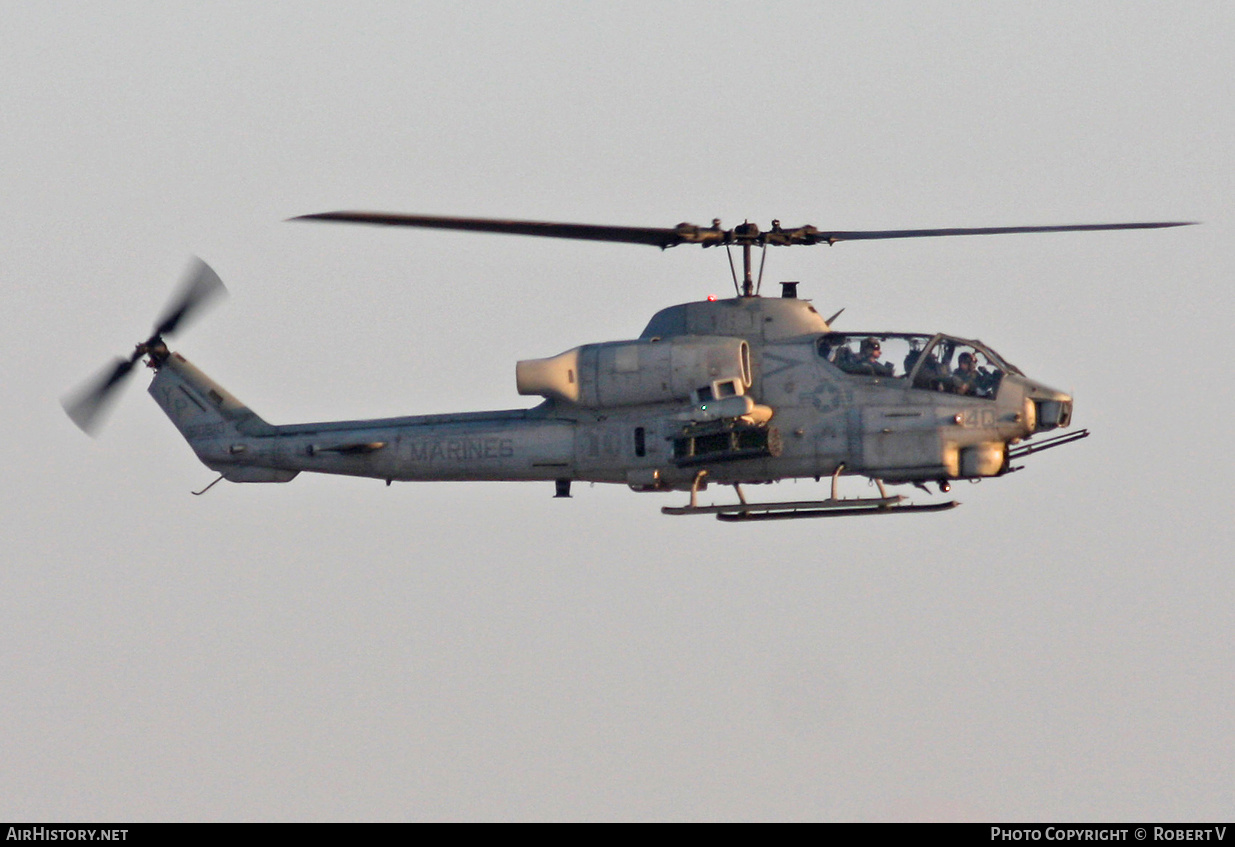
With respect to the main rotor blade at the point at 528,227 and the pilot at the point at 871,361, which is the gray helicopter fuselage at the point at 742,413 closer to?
the pilot at the point at 871,361

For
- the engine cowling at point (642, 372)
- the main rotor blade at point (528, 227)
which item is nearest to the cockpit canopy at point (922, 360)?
the engine cowling at point (642, 372)

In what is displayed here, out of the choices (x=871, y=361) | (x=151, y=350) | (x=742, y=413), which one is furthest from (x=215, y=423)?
(x=871, y=361)

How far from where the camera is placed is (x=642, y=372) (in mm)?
26156

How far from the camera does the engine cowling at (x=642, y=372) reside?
84.5 ft

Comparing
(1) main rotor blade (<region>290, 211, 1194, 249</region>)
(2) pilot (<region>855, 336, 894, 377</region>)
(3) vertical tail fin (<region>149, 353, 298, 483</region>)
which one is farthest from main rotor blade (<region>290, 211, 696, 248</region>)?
(3) vertical tail fin (<region>149, 353, 298, 483</region>)

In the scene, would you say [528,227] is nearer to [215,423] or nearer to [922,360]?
[922,360]

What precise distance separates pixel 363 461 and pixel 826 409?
6868 millimetres

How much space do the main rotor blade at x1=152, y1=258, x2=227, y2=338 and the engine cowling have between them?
6.19m

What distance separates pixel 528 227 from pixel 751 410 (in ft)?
12.8

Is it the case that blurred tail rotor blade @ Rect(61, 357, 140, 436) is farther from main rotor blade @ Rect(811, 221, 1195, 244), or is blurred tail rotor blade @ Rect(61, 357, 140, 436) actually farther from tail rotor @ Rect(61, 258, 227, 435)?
main rotor blade @ Rect(811, 221, 1195, 244)

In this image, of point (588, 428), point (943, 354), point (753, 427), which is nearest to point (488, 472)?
point (588, 428)

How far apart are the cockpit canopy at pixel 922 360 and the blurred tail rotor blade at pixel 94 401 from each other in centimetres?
1132
